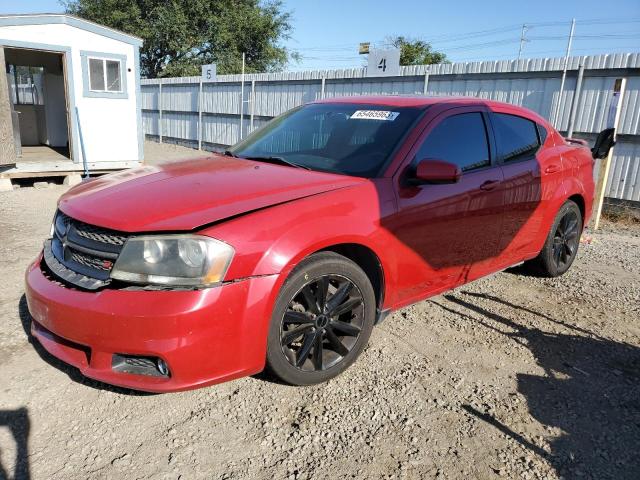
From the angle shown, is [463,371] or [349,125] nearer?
[463,371]

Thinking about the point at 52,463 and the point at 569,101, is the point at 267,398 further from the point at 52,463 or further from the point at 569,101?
the point at 569,101

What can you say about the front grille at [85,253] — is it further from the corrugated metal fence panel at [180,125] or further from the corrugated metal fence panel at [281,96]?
the corrugated metal fence panel at [180,125]

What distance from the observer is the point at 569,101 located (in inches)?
361

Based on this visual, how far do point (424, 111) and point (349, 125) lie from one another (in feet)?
1.74

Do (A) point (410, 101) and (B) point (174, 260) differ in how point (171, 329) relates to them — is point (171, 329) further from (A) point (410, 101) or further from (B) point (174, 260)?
(A) point (410, 101)

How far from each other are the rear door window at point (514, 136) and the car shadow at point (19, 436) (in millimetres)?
3598

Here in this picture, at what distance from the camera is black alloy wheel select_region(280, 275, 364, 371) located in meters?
2.73

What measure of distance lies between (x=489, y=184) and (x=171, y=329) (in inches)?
100

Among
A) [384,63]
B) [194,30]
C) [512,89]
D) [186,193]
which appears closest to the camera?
[186,193]

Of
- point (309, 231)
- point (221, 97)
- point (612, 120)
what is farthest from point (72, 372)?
point (221, 97)

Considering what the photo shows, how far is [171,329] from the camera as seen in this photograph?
7.42 ft

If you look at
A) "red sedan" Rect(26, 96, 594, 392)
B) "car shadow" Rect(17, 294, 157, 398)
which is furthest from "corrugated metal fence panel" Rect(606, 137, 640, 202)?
"car shadow" Rect(17, 294, 157, 398)

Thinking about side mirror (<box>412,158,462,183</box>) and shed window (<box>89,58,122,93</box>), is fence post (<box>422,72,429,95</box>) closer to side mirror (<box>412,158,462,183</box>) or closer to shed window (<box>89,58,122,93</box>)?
shed window (<box>89,58,122,93</box>)

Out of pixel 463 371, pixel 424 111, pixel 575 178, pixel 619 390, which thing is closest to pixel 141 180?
pixel 424 111
